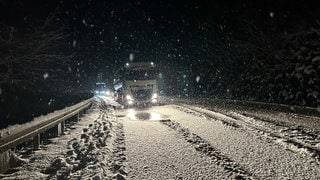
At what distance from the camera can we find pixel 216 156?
7.86m

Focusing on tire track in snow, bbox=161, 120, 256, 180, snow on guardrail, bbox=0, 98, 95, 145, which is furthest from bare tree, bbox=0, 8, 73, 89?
tire track in snow, bbox=161, 120, 256, 180

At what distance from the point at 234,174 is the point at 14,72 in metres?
17.4

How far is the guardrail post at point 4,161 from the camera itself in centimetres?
Result: 653

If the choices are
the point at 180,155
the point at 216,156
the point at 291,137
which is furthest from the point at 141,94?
the point at 216,156

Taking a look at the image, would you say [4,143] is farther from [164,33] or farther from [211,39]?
[164,33]

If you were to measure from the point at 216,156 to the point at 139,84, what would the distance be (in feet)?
68.5

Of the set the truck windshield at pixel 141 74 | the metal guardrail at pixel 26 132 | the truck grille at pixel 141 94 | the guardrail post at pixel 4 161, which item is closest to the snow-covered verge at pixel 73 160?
the guardrail post at pixel 4 161

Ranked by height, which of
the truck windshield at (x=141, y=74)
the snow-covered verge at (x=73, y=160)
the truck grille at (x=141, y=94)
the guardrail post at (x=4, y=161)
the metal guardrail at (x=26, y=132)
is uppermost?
the truck windshield at (x=141, y=74)

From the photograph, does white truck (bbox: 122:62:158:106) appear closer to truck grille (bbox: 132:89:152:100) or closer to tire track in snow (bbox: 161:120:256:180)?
truck grille (bbox: 132:89:152:100)

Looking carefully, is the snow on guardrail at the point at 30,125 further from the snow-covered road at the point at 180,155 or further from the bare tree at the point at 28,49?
the bare tree at the point at 28,49

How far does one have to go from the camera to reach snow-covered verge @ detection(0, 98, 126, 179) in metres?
6.41

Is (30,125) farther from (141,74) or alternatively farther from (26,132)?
(141,74)

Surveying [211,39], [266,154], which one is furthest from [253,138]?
[211,39]

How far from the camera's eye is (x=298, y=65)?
23.0 metres
